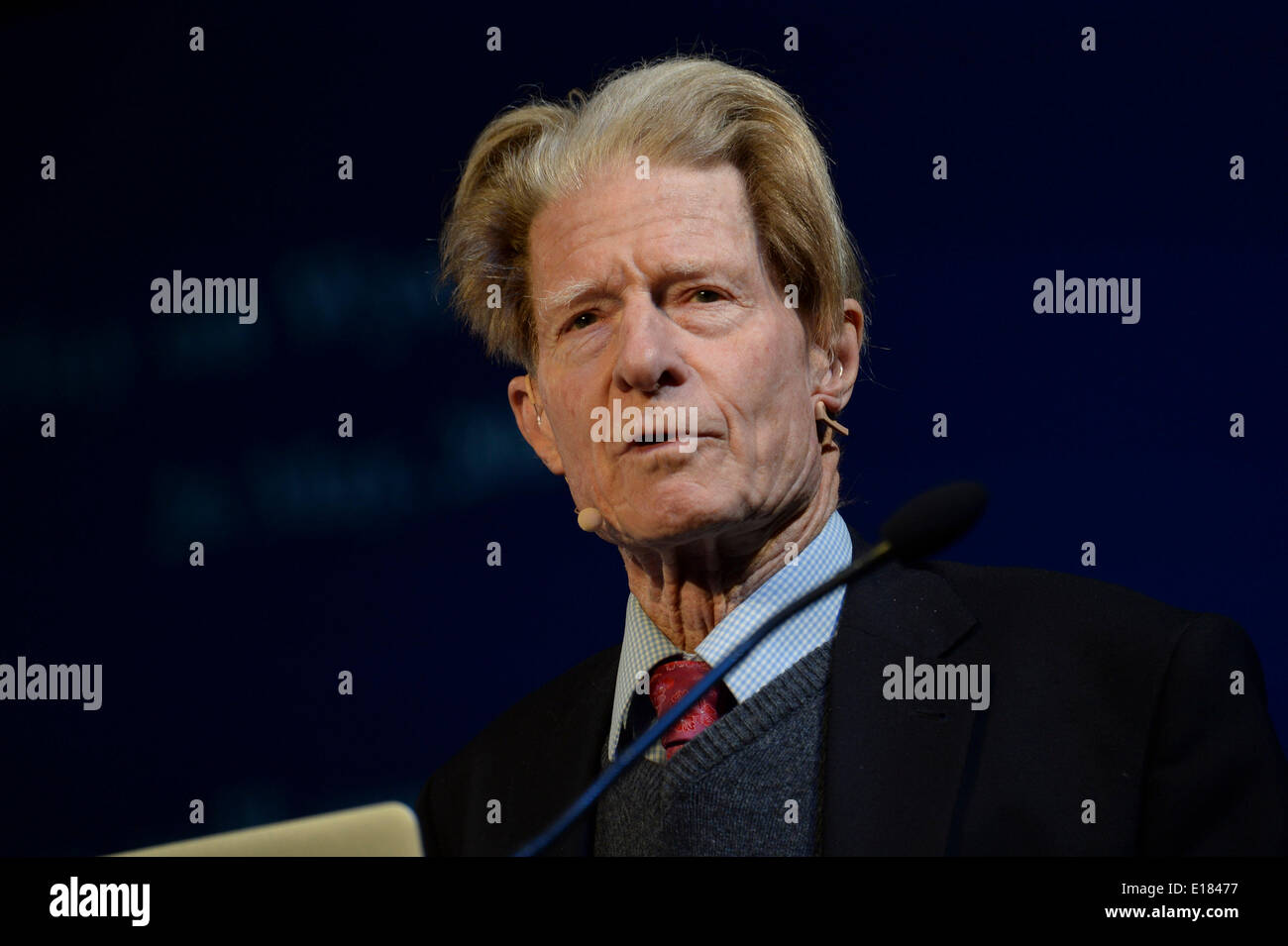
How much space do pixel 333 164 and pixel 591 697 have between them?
99 centimetres

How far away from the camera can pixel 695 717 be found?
186 cm

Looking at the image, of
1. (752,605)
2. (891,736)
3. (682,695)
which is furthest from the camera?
(752,605)

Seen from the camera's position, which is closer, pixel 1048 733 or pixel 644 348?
pixel 1048 733

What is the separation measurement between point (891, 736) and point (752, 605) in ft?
1.03

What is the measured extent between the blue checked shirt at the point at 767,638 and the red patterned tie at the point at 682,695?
0.01 m

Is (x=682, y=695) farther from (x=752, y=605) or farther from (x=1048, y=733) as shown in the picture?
(x=1048, y=733)

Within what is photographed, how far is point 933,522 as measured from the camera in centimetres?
137

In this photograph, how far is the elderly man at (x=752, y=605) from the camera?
1647mm

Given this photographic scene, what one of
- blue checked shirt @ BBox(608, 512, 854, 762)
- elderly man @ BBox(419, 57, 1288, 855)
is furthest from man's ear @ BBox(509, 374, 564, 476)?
blue checked shirt @ BBox(608, 512, 854, 762)

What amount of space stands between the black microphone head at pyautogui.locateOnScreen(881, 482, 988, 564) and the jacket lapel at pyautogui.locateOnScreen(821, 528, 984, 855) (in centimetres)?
30

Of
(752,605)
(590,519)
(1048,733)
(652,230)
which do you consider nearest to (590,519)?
(590,519)
